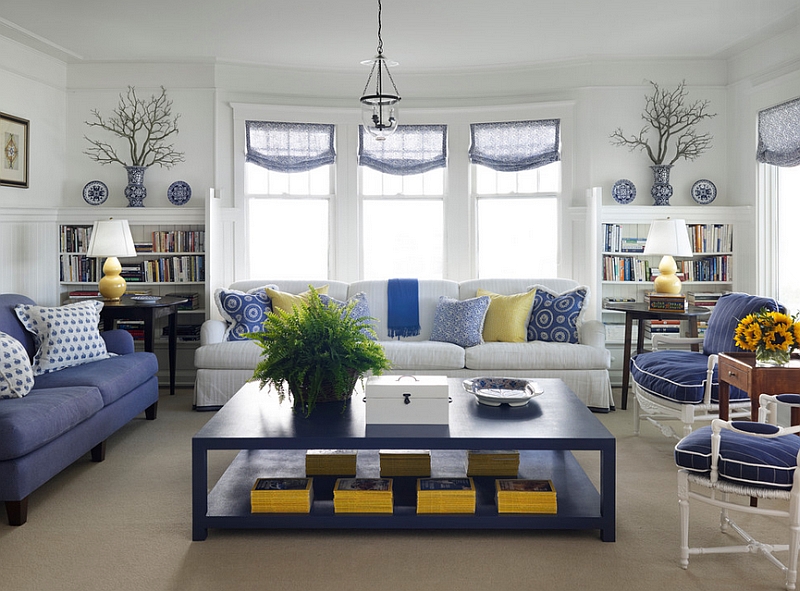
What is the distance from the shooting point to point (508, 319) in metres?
5.73

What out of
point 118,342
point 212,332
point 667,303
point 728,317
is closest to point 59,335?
point 118,342

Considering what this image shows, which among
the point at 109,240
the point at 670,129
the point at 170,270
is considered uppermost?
the point at 670,129

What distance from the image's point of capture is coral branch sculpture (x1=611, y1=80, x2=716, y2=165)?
20.8ft

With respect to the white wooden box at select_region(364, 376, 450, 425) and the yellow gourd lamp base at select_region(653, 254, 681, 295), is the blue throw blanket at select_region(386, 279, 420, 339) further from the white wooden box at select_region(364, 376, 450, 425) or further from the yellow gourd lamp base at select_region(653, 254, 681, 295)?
the white wooden box at select_region(364, 376, 450, 425)

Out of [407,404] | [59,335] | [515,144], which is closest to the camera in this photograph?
[407,404]

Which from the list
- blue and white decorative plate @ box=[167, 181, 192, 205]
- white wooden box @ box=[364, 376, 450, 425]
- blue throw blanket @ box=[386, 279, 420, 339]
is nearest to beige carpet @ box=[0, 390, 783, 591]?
white wooden box @ box=[364, 376, 450, 425]

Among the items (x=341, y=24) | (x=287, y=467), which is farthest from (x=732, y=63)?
(x=287, y=467)

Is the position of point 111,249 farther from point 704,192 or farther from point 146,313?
point 704,192

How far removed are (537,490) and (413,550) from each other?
58 centimetres

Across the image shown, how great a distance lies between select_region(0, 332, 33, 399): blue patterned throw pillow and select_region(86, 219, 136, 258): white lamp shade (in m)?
2.12

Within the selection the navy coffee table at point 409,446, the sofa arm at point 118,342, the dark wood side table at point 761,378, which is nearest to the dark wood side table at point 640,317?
the dark wood side table at point 761,378

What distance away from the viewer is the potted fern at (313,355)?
3463 mm

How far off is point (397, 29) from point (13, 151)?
3086 millimetres

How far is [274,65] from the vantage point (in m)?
6.46
